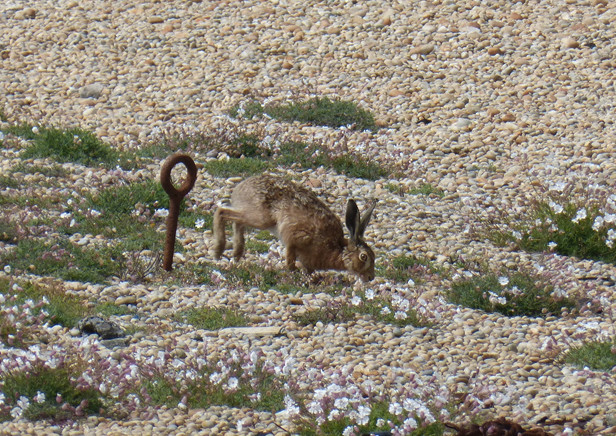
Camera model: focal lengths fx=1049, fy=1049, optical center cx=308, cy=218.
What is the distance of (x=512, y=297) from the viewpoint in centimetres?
909

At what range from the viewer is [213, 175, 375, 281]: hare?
9.87 meters

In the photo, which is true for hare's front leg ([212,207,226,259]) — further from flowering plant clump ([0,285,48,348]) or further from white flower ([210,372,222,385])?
white flower ([210,372,222,385])

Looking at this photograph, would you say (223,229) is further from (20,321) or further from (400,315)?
(20,321)

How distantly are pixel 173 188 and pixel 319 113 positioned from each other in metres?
5.53

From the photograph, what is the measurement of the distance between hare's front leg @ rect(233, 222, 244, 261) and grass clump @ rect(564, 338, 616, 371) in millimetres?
3669

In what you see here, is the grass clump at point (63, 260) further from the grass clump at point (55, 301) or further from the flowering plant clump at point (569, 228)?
the flowering plant clump at point (569, 228)

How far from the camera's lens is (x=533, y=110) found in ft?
47.3

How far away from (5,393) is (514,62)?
1071cm

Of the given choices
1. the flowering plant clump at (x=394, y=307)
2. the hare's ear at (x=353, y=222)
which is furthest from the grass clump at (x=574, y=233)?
the flowering plant clump at (x=394, y=307)

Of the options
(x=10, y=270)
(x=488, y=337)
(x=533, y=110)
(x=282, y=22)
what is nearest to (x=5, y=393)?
(x=10, y=270)

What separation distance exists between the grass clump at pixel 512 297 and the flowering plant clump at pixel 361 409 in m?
2.34

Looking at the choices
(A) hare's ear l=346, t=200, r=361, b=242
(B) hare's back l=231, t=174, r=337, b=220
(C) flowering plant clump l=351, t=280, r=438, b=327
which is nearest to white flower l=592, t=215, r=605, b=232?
(C) flowering plant clump l=351, t=280, r=438, b=327

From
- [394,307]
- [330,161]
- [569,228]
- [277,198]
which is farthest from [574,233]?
[330,161]

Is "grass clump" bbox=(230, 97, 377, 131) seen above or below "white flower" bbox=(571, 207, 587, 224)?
above
